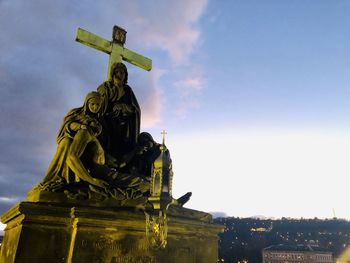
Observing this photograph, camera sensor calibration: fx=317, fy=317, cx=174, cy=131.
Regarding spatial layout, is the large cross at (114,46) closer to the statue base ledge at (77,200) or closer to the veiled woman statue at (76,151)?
the veiled woman statue at (76,151)

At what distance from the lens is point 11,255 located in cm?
509

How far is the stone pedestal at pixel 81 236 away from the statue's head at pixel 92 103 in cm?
229

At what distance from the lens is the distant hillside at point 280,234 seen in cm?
12706

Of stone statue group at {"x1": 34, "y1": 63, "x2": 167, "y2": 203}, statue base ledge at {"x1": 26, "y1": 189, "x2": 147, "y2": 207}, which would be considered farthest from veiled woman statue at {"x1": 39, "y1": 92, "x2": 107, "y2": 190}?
statue base ledge at {"x1": 26, "y1": 189, "x2": 147, "y2": 207}

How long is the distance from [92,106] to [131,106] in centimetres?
121

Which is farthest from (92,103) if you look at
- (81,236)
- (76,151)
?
(81,236)

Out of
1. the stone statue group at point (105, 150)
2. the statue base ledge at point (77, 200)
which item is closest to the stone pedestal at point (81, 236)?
the statue base ledge at point (77, 200)

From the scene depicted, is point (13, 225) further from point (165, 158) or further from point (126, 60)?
point (126, 60)

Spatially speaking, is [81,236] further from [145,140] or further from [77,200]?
[145,140]

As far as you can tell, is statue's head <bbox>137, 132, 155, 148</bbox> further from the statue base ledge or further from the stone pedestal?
the stone pedestal

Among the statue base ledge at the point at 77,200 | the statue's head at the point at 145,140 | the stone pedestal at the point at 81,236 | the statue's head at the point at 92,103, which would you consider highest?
the statue's head at the point at 92,103

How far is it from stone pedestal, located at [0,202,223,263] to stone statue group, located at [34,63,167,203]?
1.54 ft

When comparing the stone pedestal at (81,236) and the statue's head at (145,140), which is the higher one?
the statue's head at (145,140)

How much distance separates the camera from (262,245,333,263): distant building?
9825cm
